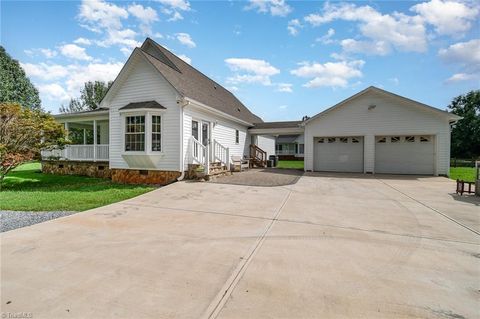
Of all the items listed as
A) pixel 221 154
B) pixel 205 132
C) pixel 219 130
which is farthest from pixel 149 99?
pixel 221 154

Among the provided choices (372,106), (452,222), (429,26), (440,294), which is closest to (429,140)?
(372,106)

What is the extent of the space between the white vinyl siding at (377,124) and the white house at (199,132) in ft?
0.18

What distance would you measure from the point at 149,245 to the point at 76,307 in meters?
1.65

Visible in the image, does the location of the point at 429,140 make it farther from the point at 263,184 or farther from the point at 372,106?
the point at 263,184

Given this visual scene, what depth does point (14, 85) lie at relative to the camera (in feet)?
120

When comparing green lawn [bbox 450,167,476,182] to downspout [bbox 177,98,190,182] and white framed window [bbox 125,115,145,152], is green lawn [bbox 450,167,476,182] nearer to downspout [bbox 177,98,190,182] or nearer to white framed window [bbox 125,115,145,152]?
downspout [bbox 177,98,190,182]

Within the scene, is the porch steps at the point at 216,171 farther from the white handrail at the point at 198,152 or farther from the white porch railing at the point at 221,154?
the white handrail at the point at 198,152

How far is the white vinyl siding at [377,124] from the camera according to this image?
14188 mm

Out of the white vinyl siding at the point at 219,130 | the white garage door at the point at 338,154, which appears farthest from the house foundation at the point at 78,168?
the white garage door at the point at 338,154

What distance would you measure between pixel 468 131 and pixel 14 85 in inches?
2767

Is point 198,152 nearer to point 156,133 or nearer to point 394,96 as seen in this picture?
point 156,133

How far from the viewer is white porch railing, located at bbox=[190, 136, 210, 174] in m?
11.5

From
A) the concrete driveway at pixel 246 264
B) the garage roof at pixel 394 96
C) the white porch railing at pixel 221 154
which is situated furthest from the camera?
the garage roof at pixel 394 96

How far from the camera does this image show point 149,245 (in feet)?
13.3
